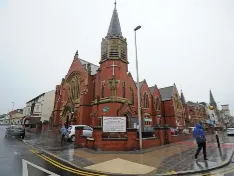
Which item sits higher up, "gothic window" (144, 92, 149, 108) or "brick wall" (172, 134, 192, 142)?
"gothic window" (144, 92, 149, 108)

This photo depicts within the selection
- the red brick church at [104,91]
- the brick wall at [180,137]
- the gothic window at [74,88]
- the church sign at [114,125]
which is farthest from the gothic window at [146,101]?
the church sign at [114,125]

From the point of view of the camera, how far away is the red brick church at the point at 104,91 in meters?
22.0

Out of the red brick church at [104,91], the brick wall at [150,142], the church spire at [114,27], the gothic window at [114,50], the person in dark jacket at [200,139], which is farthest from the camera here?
the church spire at [114,27]

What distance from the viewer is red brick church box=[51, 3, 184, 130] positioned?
22.0 m

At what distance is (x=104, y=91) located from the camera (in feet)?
74.7

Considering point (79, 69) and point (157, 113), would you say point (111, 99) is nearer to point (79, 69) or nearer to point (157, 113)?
point (79, 69)

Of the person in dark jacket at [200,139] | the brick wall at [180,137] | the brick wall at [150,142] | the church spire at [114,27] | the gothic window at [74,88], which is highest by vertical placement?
the church spire at [114,27]

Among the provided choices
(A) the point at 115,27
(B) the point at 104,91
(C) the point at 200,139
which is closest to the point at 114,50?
(A) the point at 115,27

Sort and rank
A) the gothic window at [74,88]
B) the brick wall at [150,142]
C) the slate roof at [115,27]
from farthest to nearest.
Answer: the gothic window at [74,88], the slate roof at [115,27], the brick wall at [150,142]

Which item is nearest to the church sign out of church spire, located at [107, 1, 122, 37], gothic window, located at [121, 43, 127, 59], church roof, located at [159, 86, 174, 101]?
gothic window, located at [121, 43, 127, 59]

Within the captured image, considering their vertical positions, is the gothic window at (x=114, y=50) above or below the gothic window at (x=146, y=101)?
above

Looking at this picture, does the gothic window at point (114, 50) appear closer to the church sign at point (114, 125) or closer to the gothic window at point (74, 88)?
the gothic window at point (74, 88)

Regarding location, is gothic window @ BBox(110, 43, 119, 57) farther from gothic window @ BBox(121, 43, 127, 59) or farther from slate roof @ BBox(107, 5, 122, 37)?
slate roof @ BBox(107, 5, 122, 37)

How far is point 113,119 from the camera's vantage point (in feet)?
41.7
